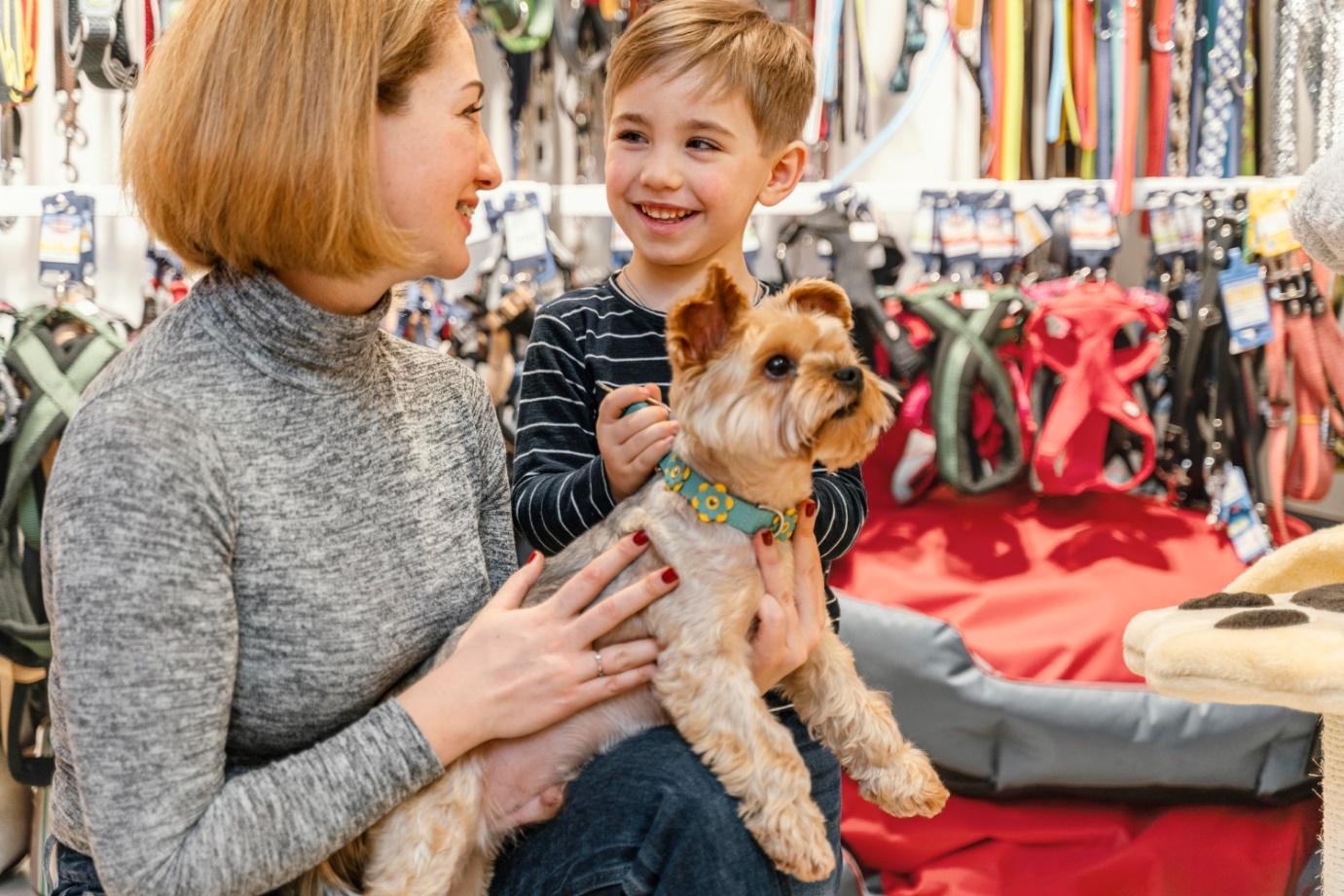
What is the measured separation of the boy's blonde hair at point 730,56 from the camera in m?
1.41

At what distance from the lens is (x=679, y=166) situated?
4.61 feet

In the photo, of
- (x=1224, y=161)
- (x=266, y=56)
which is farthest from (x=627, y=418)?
(x=1224, y=161)

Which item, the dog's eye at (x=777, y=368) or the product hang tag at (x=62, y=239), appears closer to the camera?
the dog's eye at (x=777, y=368)

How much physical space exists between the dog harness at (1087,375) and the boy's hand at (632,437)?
107cm

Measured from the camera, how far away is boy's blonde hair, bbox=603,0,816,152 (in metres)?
1.41

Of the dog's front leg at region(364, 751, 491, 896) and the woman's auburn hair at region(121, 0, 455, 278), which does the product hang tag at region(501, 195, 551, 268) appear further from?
the dog's front leg at region(364, 751, 491, 896)

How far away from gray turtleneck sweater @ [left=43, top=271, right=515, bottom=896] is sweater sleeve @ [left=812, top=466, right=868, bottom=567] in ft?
1.37

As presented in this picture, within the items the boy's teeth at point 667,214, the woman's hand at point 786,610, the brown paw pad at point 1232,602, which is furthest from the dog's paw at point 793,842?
the boy's teeth at point 667,214

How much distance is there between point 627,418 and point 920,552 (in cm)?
104

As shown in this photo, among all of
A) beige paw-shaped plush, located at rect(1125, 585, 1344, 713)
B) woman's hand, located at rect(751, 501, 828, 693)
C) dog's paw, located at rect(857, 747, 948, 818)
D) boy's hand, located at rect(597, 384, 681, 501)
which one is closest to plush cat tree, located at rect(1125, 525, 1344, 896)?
beige paw-shaped plush, located at rect(1125, 585, 1344, 713)

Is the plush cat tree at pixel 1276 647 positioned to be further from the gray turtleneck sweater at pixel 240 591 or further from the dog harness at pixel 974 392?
the gray turtleneck sweater at pixel 240 591

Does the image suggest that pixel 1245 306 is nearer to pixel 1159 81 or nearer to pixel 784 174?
pixel 1159 81

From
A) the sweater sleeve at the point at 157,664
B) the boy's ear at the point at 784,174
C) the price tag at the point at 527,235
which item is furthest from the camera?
the price tag at the point at 527,235

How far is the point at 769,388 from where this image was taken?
3.69ft
